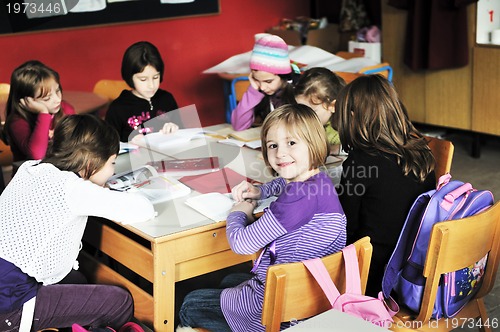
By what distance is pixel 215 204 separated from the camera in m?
2.19

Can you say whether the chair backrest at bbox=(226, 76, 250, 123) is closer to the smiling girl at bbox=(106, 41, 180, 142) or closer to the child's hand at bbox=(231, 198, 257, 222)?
the smiling girl at bbox=(106, 41, 180, 142)

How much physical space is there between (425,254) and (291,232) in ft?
1.25

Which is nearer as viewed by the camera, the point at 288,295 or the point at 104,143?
the point at 288,295

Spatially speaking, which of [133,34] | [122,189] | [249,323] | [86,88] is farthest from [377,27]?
[249,323]

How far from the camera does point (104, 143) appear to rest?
2193 millimetres

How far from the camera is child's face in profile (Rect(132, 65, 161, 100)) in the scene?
3365 millimetres

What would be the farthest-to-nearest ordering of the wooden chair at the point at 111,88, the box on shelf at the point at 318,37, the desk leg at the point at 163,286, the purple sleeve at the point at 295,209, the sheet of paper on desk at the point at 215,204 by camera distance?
the box on shelf at the point at 318,37 < the wooden chair at the point at 111,88 < the sheet of paper on desk at the point at 215,204 < the desk leg at the point at 163,286 < the purple sleeve at the point at 295,209

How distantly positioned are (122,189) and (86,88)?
2.89 metres

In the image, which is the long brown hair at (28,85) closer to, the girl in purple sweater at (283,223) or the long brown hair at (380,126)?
the girl in purple sweater at (283,223)

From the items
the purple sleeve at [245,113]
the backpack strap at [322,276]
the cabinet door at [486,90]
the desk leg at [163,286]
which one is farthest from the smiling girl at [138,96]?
the cabinet door at [486,90]

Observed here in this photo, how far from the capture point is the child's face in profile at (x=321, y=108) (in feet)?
9.45

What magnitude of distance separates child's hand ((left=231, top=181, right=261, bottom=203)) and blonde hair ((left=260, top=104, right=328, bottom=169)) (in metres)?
0.24

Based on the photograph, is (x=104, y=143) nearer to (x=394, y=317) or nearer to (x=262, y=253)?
(x=262, y=253)

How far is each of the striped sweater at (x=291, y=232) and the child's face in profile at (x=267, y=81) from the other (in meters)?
1.37
